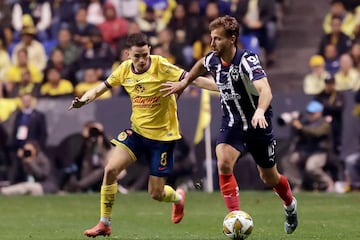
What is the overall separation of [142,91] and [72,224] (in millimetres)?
2767

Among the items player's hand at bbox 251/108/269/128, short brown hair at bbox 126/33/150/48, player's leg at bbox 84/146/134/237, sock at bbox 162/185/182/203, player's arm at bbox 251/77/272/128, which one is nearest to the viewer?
player's hand at bbox 251/108/269/128

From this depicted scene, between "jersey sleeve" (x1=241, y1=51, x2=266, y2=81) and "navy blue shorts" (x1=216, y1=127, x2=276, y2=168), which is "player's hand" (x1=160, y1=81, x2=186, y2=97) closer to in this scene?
"navy blue shorts" (x1=216, y1=127, x2=276, y2=168)

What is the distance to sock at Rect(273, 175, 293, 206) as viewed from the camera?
12.5 m

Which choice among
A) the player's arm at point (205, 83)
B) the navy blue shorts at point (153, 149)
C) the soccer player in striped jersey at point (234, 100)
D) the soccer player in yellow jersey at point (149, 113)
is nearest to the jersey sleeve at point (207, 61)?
the soccer player in striped jersey at point (234, 100)

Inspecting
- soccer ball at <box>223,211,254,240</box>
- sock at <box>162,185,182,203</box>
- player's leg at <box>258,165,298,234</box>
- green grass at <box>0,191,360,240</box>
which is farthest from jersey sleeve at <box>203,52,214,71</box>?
sock at <box>162,185,182,203</box>

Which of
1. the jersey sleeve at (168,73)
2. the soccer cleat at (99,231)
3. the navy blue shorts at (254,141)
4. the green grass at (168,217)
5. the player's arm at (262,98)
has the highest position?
the jersey sleeve at (168,73)

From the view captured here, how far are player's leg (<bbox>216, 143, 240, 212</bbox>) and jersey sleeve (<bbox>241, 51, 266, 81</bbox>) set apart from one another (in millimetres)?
851

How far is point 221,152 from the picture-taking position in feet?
38.2

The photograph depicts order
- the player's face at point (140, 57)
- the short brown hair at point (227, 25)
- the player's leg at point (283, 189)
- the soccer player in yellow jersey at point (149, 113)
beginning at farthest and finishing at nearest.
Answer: the soccer player in yellow jersey at point (149, 113) → the player's face at point (140, 57) → the player's leg at point (283, 189) → the short brown hair at point (227, 25)

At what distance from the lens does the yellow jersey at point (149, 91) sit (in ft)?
42.8

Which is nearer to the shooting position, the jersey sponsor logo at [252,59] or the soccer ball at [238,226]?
the soccer ball at [238,226]

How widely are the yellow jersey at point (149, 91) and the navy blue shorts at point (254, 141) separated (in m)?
1.32

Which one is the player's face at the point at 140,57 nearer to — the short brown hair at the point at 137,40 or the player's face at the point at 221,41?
the short brown hair at the point at 137,40

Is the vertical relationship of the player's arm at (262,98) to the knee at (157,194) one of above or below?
above
